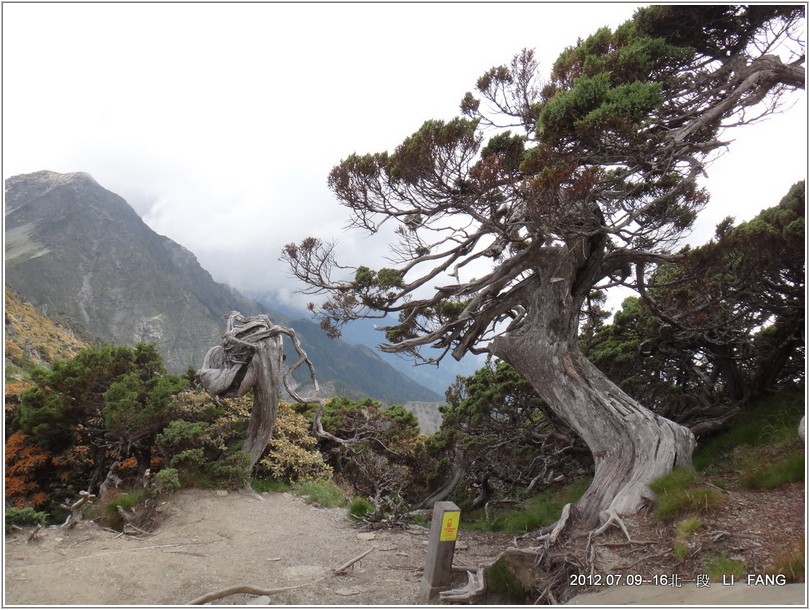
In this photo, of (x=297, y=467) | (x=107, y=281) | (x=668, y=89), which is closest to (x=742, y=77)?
(x=668, y=89)

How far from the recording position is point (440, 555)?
4.85m

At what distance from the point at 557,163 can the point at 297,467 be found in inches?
332

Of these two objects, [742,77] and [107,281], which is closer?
[742,77]

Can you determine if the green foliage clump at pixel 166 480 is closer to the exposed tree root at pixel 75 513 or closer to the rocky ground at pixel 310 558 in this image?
the rocky ground at pixel 310 558

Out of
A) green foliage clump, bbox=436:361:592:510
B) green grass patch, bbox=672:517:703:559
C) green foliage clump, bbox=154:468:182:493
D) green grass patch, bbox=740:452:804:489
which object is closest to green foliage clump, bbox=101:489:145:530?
green foliage clump, bbox=154:468:182:493

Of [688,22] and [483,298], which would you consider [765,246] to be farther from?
[483,298]

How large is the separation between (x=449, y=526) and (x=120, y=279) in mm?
118228

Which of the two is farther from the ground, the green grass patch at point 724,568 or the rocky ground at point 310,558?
the green grass patch at point 724,568

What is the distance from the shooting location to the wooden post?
4.81 m

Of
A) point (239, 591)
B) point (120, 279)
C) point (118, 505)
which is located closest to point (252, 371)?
point (118, 505)

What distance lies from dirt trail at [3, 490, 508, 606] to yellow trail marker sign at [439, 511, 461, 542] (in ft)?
2.81

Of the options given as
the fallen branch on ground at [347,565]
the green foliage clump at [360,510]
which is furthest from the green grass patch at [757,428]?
the green foliage clump at [360,510]

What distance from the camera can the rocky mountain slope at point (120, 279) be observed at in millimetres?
86688

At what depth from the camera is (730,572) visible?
12.7 feet
